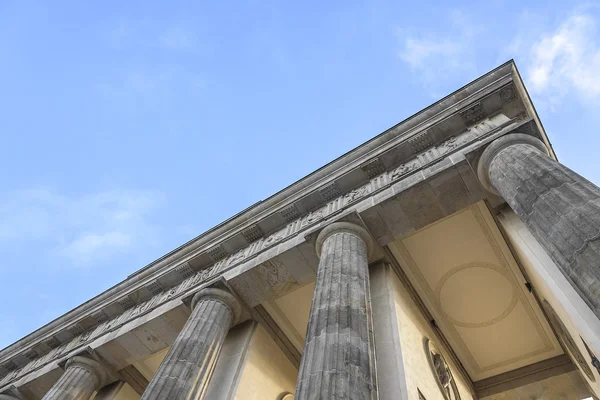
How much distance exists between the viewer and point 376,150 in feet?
38.2

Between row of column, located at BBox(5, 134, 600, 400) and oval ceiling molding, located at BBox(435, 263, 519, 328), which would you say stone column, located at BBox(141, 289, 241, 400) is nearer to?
row of column, located at BBox(5, 134, 600, 400)

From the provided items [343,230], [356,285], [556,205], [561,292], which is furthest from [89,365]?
[556,205]

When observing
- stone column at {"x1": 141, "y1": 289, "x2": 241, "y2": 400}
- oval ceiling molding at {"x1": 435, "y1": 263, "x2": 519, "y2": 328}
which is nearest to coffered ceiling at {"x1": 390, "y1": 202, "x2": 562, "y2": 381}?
oval ceiling molding at {"x1": 435, "y1": 263, "x2": 519, "y2": 328}

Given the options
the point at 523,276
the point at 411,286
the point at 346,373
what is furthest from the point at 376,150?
the point at 346,373

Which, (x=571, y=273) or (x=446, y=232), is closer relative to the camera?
(x=571, y=273)

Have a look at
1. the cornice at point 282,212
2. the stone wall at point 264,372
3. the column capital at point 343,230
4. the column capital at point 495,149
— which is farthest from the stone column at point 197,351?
the column capital at point 495,149

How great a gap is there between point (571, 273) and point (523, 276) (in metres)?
6.20

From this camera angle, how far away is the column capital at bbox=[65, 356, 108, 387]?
1282 centimetres

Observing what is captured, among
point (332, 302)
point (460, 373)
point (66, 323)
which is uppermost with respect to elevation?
point (66, 323)

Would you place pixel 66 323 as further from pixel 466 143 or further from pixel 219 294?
pixel 466 143

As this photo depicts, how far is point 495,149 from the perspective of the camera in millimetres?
8867

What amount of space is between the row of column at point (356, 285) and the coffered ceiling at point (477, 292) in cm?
213

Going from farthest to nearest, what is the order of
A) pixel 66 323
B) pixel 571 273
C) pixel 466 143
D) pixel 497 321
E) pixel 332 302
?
1. pixel 66 323
2. pixel 497 321
3. pixel 466 143
4. pixel 332 302
5. pixel 571 273

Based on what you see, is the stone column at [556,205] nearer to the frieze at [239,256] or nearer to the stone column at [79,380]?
the frieze at [239,256]
